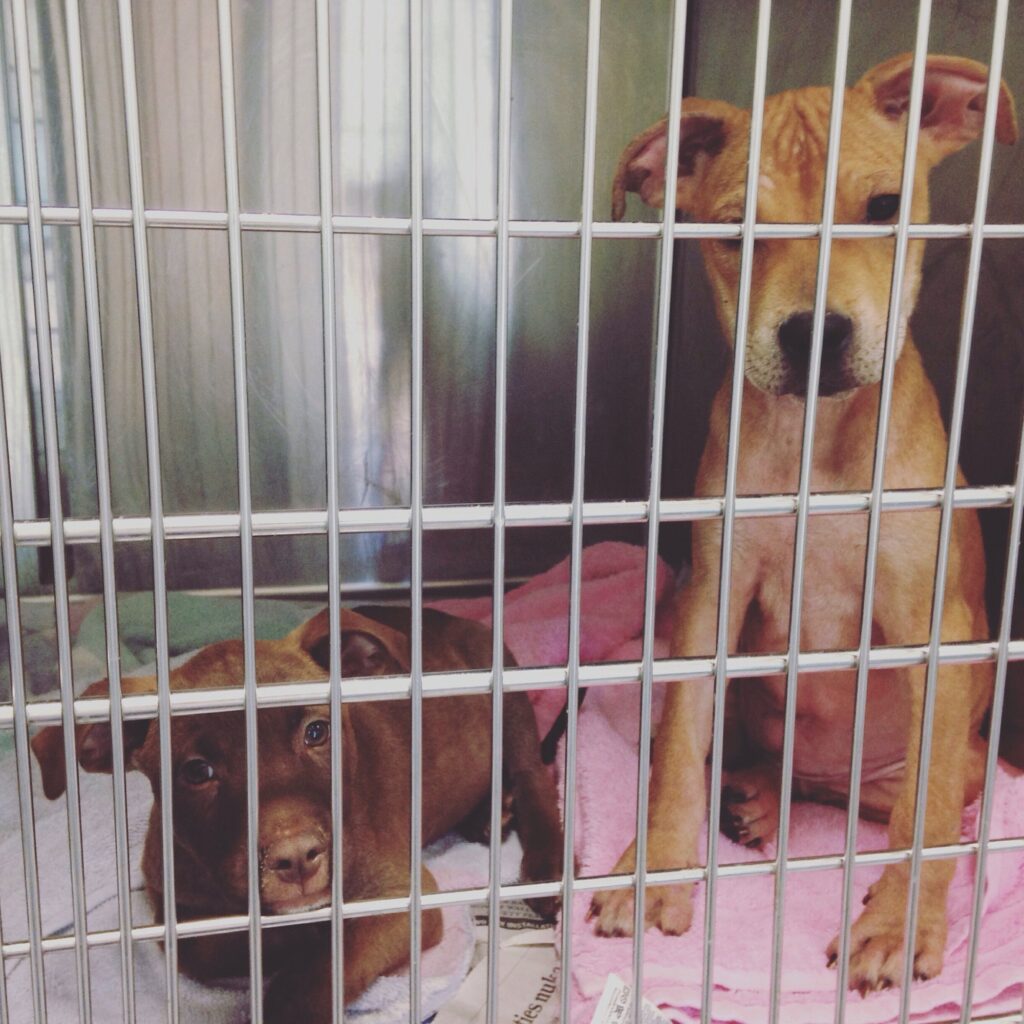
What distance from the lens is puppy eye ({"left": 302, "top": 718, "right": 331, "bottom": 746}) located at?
87 cm

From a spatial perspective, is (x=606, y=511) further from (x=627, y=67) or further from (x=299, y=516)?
(x=627, y=67)

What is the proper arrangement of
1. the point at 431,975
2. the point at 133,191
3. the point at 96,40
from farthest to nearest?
the point at 96,40
the point at 431,975
the point at 133,191

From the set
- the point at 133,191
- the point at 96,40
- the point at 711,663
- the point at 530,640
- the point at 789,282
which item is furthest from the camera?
the point at 530,640

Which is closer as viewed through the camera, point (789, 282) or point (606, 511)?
point (606, 511)

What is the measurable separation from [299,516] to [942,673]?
0.66 metres

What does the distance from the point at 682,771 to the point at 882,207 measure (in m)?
0.50

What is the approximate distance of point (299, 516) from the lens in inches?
19.7

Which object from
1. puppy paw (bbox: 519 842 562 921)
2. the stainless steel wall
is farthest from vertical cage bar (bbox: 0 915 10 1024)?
the stainless steel wall

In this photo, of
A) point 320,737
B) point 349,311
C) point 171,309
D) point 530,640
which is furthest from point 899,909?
point 171,309

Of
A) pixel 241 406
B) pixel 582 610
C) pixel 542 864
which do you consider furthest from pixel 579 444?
pixel 582 610

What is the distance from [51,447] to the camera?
1.52 ft

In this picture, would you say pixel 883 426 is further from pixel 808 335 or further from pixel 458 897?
pixel 458 897

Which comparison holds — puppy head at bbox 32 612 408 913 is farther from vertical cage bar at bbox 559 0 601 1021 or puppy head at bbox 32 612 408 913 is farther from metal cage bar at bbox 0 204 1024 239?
metal cage bar at bbox 0 204 1024 239

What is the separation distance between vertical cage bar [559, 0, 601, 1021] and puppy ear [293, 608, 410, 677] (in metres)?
0.34
